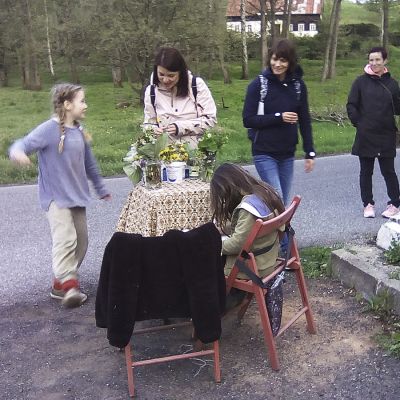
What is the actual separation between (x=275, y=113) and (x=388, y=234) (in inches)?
51.6

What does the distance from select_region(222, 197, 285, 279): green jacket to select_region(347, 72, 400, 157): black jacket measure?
10.1 ft

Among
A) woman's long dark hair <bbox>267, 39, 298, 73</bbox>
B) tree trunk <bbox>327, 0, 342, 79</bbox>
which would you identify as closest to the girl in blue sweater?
woman's long dark hair <bbox>267, 39, 298, 73</bbox>

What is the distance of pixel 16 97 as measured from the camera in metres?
27.9

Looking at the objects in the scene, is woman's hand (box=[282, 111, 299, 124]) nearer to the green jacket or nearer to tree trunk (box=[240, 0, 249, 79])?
the green jacket

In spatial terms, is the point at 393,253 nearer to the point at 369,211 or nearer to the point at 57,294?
the point at 369,211

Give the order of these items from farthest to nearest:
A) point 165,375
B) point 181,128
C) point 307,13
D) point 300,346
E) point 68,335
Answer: point 307,13 < point 181,128 < point 68,335 < point 300,346 < point 165,375

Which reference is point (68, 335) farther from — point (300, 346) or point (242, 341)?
point (300, 346)

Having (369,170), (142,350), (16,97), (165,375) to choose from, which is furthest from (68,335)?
(16,97)

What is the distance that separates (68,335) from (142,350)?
0.57 metres

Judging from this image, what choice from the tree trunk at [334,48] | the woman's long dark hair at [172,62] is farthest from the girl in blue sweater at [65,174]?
the tree trunk at [334,48]

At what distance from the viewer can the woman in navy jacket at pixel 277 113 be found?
4.42 metres

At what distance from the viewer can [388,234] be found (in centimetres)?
455

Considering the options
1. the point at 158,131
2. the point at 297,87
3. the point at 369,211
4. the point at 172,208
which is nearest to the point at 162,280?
the point at 172,208

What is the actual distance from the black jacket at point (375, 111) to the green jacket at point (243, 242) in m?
3.08
